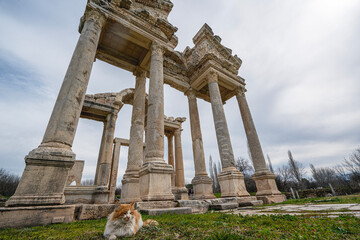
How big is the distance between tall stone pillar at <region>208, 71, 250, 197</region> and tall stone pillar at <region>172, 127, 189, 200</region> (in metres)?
4.84

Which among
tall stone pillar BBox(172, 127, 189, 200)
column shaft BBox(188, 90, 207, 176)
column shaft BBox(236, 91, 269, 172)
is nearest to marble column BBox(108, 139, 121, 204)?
tall stone pillar BBox(172, 127, 189, 200)

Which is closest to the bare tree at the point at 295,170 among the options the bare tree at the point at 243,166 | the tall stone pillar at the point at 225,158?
the bare tree at the point at 243,166

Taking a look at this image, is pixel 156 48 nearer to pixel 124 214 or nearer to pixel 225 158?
pixel 225 158

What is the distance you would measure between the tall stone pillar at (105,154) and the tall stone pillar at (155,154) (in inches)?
305

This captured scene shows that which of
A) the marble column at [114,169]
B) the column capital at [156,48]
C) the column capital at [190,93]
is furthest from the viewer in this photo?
the marble column at [114,169]

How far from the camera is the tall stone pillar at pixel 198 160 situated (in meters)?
9.63

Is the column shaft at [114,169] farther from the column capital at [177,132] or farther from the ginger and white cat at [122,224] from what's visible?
the ginger and white cat at [122,224]

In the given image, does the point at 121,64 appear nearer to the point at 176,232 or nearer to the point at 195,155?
the point at 195,155

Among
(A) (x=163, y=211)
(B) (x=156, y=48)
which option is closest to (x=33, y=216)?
(A) (x=163, y=211)

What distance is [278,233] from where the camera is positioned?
2.33 m

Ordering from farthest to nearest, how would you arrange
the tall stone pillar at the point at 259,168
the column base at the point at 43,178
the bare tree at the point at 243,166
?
the bare tree at the point at 243,166 < the tall stone pillar at the point at 259,168 < the column base at the point at 43,178

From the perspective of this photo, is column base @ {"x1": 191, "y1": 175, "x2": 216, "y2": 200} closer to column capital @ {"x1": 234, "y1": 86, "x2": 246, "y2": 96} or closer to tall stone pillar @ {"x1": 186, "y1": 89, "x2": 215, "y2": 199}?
tall stone pillar @ {"x1": 186, "y1": 89, "x2": 215, "y2": 199}

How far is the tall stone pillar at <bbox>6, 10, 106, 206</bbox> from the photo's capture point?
3.72 meters

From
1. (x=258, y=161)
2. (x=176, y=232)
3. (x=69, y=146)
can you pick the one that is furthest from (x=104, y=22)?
(x=258, y=161)
